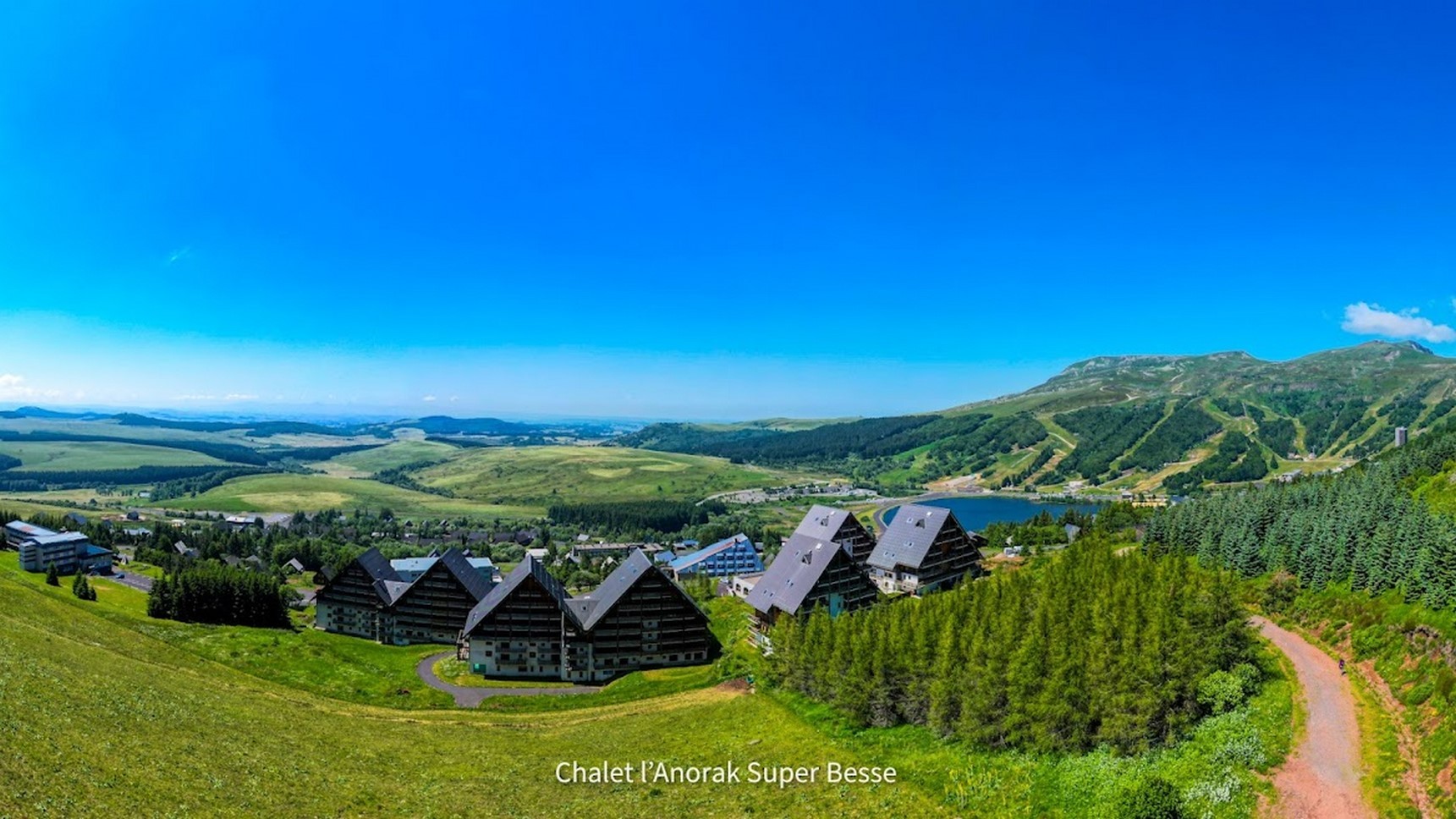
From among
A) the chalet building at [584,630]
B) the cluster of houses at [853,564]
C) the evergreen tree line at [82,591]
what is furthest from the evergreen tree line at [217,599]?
the cluster of houses at [853,564]

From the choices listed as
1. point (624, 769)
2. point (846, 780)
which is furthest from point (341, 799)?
point (846, 780)

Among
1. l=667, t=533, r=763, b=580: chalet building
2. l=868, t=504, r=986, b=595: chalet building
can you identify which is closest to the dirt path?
l=868, t=504, r=986, b=595: chalet building

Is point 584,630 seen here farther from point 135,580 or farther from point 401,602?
point 135,580

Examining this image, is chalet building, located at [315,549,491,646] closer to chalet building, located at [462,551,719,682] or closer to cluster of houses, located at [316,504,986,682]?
cluster of houses, located at [316,504,986,682]

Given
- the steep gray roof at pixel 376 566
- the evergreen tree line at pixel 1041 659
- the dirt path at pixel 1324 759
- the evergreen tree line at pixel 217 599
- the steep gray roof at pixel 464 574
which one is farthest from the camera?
the steep gray roof at pixel 376 566

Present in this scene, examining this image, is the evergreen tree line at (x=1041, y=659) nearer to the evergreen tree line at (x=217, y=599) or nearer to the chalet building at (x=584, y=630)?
the chalet building at (x=584, y=630)

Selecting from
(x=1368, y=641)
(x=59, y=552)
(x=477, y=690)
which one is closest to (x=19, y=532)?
(x=59, y=552)
